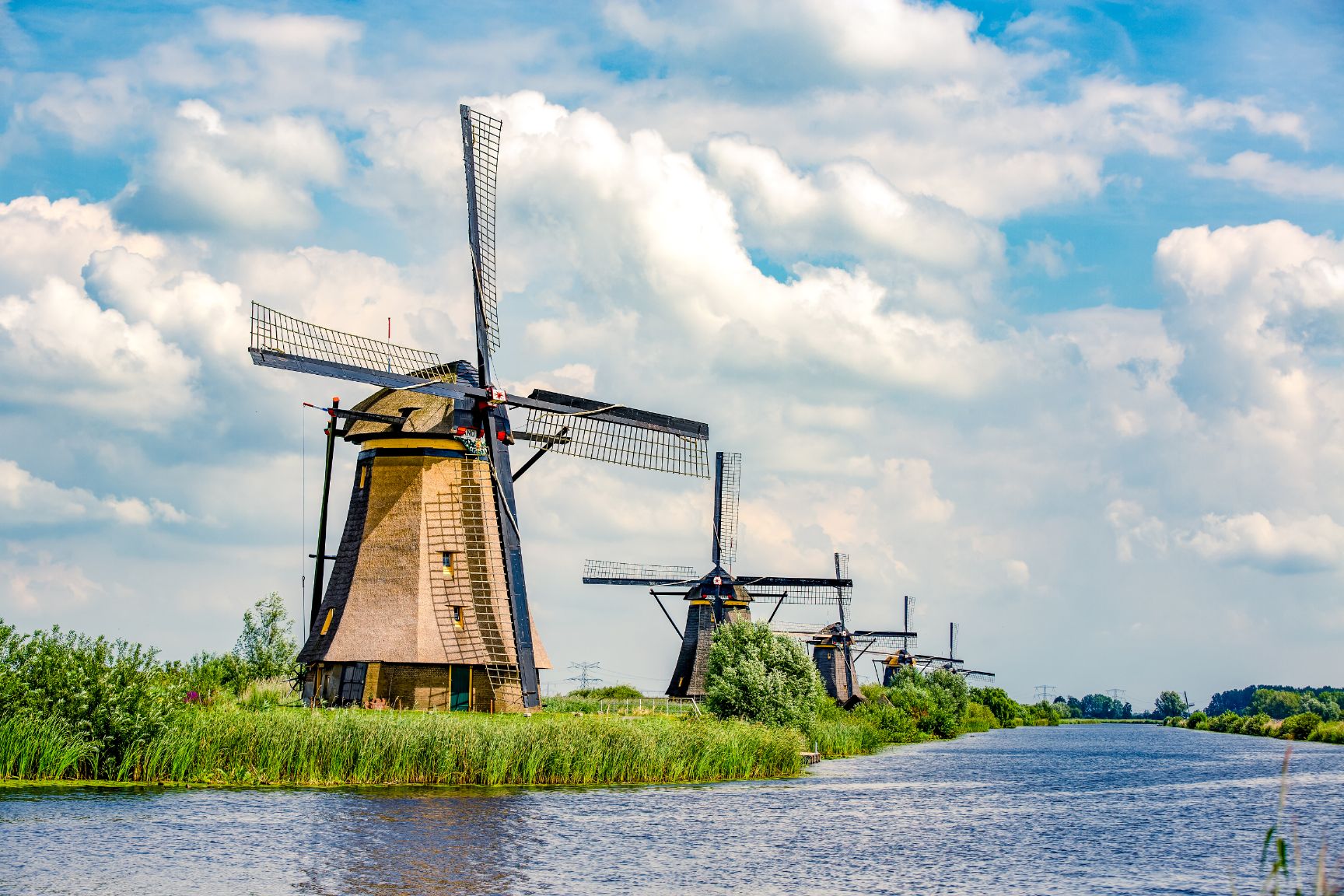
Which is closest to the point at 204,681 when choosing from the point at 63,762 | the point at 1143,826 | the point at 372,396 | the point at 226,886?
the point at 372,396

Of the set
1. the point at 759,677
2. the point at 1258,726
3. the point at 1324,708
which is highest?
the point at 1324,708

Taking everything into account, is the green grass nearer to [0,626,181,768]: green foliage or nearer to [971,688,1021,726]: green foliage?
[0,626,181,768]: green foliage

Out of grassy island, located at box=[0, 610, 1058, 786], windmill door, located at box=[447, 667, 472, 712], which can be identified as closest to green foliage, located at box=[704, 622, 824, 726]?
grassy island, located at box=[0, 610, 1058, 786]

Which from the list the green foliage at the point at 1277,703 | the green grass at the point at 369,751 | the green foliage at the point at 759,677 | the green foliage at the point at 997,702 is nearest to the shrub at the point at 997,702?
the green foliage at the point at 997,702

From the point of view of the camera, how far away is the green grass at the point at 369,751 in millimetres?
22469

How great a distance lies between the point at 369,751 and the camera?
2378 cm

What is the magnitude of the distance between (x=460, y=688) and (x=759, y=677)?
9.20 metres

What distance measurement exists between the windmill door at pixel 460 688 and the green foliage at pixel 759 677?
826 centimetres

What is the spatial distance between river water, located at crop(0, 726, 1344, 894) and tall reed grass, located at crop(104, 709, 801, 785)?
678 mm

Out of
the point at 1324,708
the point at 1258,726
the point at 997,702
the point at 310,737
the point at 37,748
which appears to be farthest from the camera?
the point at 1324,708

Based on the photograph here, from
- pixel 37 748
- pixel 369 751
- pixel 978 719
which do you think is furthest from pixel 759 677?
pixel 978 719

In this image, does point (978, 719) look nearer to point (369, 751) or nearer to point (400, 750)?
point (400, 750)

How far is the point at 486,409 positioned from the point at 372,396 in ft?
9.80

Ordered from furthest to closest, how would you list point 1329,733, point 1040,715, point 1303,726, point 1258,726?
point 1040,715 → point 1258,726 → point 1303,726 → point 1329,733
